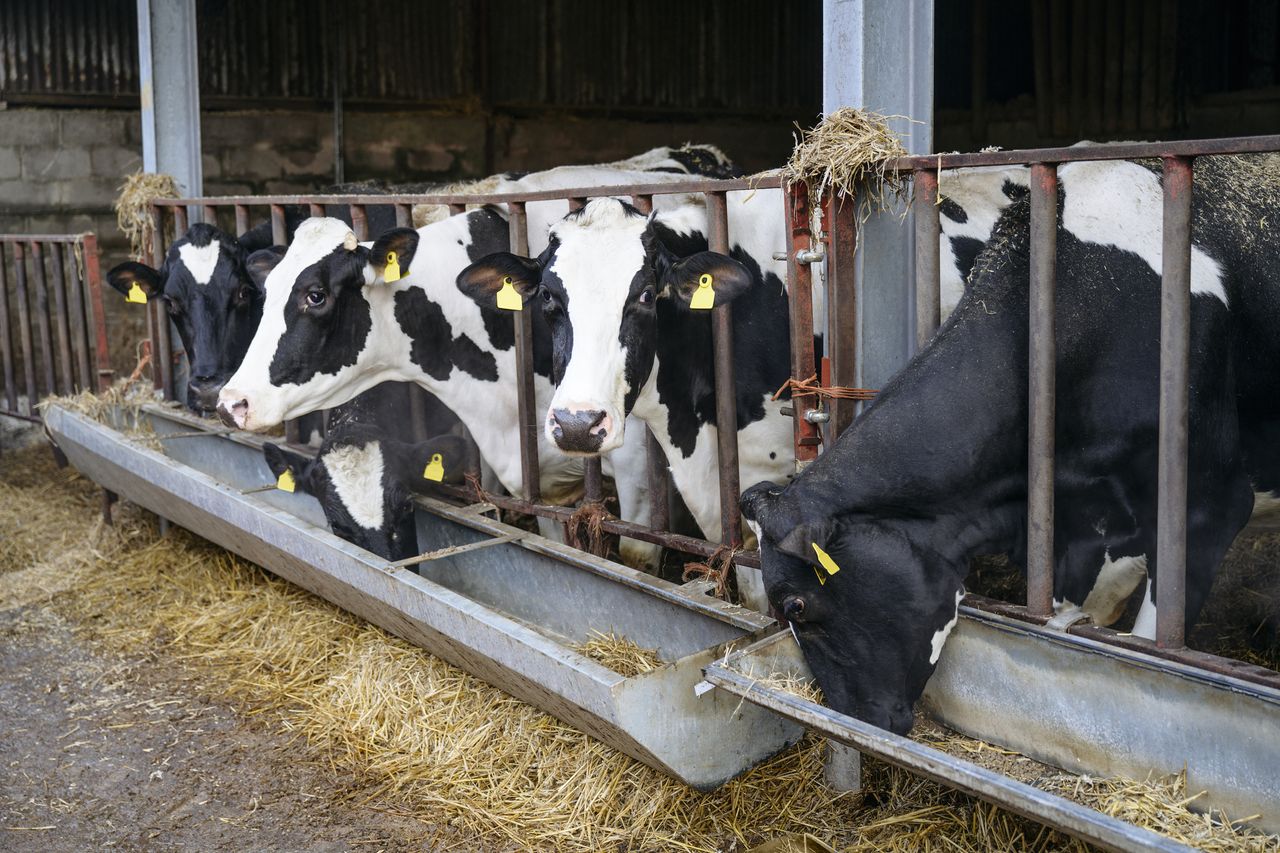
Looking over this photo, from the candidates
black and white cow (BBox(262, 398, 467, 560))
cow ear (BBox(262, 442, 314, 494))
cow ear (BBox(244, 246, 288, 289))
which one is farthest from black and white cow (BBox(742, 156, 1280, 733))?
cow ear (BBox(244, 246, 288, 289))

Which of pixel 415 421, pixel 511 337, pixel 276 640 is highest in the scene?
pixel 511 337

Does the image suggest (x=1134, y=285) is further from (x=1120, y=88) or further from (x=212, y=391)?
(x=1120, y=88)

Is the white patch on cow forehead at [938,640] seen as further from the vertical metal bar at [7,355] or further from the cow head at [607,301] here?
the vertical metal bar at [7,355]

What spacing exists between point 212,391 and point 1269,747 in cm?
448

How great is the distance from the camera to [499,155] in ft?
37.8

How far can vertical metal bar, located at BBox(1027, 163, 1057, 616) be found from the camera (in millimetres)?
2990

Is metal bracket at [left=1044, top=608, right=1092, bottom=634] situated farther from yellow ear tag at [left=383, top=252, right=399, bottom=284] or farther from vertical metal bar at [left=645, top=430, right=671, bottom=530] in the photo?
yellow ear tag at [left=383, top=252, right=399, bottom=284]

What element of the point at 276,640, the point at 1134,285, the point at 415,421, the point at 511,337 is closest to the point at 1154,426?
the point at 1134,285

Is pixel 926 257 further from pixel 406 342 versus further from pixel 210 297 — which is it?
pixel 210 297

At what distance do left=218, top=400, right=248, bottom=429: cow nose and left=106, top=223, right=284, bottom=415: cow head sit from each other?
1.32 metres

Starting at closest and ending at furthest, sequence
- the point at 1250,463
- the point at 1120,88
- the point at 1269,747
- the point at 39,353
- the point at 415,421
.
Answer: the point at 1269,747, the point at 1250,463, the point at 415,421, the point at 39,353, the point at 1120,88

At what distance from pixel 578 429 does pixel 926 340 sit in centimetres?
99

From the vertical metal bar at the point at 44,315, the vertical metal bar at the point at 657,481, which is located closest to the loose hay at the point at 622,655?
the vertical metal bar at the point at 657,481

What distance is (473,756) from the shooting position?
391cm
